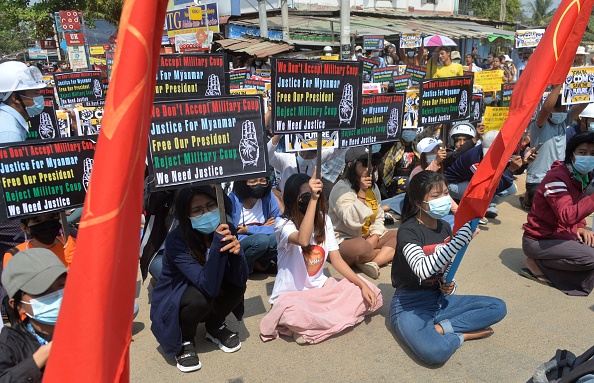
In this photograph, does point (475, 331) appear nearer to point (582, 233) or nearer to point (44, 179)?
point (582, 233)

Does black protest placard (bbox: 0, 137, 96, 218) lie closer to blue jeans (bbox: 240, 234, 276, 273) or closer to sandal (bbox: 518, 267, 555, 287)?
blue jeans (bbox: 240, 234, 276, 273)

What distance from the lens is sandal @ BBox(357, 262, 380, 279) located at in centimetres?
516

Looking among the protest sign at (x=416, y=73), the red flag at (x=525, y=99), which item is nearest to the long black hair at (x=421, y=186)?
the red flag at (x=525, y=99)

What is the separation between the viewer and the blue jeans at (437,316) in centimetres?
365

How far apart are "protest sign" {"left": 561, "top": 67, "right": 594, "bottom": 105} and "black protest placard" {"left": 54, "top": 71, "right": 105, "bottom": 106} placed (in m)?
7.71

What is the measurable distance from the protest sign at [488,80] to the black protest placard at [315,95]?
615cm

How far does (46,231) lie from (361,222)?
2801mm

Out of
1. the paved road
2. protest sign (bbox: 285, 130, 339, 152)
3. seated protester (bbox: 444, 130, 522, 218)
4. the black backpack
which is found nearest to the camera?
the black backpack

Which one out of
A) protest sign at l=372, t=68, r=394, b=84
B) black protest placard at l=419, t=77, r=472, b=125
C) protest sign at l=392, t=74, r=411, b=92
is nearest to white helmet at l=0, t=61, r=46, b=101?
black protest placard at l=419, t=77, r=472, b=125

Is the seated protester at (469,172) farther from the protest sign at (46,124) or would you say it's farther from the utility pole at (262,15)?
the utility pole at (262,15)

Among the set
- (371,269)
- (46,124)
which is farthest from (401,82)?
(46,124)

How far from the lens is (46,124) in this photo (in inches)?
269

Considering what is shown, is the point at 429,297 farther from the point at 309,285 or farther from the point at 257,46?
the point at 257,46

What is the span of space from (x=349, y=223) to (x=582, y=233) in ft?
6.81
